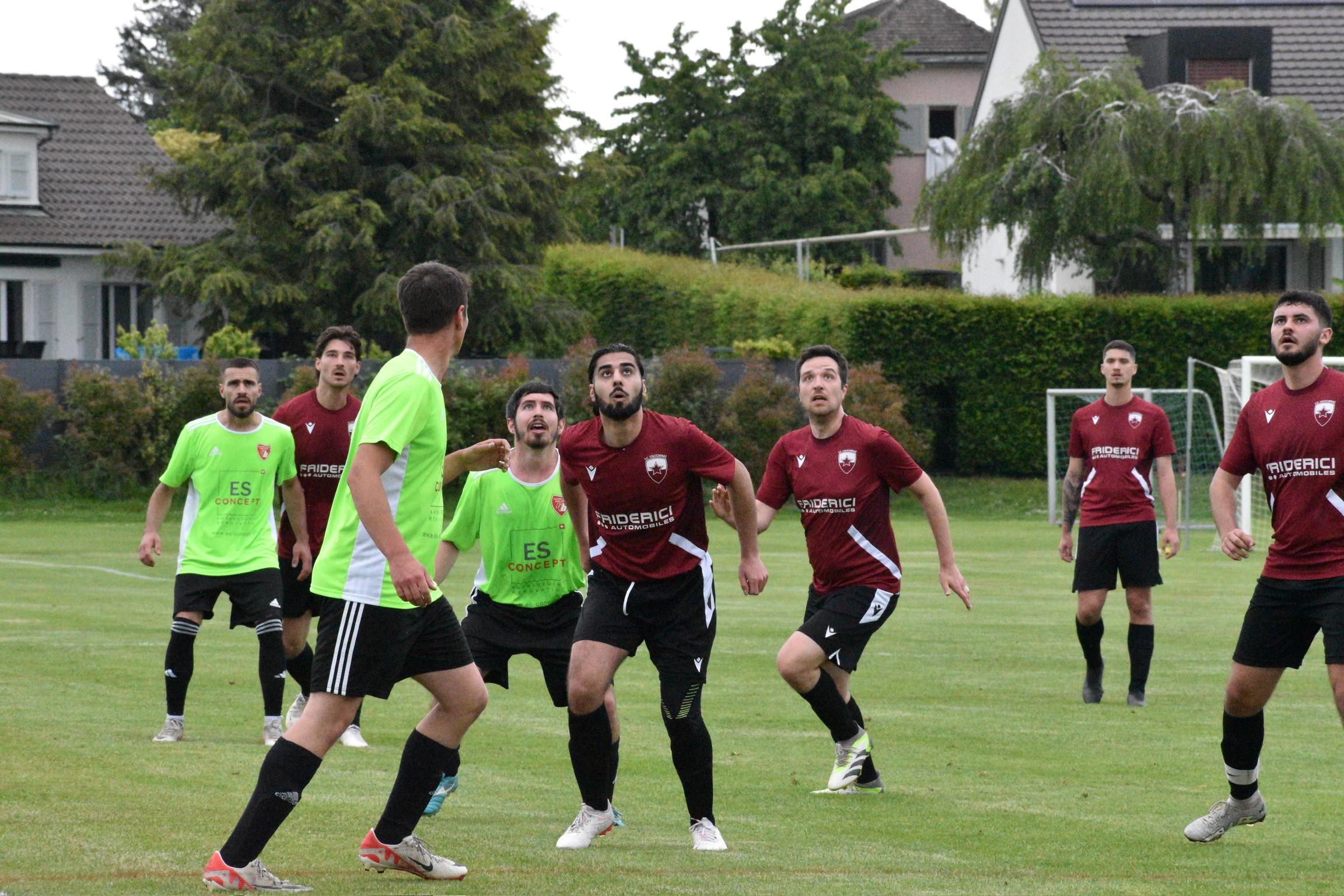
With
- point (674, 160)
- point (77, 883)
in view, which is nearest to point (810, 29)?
point (674, 160)

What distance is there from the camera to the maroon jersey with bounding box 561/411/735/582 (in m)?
6.80

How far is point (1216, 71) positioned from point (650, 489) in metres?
36.1

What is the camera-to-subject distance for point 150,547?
31.0ft

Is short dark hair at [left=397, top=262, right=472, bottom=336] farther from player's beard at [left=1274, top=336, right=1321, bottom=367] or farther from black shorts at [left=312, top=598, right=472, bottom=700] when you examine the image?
player's beard at [left=1274, top=336, right=1321, bottom=367]

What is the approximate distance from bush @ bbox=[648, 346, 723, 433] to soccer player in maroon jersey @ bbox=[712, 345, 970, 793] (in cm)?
2325

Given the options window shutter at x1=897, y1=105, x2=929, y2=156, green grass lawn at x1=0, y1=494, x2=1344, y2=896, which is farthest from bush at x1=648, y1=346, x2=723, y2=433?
window shutter at x1=897, y1=105, x2=929, y2=156

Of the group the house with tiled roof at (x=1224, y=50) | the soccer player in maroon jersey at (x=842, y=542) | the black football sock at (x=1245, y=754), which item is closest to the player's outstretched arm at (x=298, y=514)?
the soccer player in maroon jersey at (x=842, y=542)

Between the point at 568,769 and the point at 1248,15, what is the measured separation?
3744 cm

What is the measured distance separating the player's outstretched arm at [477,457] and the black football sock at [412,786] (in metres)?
1.30

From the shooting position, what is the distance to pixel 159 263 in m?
37.5

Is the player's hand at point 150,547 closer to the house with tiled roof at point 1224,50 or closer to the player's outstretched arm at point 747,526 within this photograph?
the player's outstretched arm at point 747,526

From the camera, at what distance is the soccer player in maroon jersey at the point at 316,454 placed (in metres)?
9.35

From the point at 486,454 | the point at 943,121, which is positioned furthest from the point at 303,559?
the point at 943,121

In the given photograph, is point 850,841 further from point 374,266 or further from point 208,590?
point 374,266
